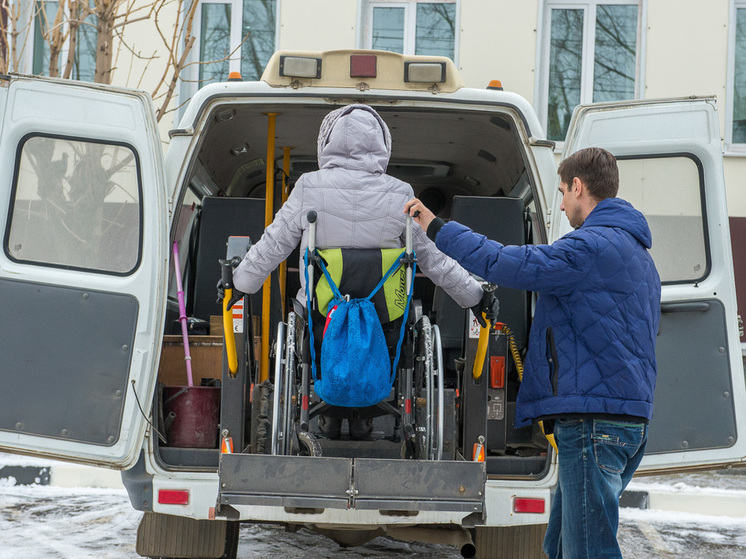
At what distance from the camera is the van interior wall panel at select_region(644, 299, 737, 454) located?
372cm

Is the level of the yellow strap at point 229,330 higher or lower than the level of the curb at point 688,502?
higher

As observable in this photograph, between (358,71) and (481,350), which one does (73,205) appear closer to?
(358,71)

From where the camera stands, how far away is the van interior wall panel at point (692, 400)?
12.2ft

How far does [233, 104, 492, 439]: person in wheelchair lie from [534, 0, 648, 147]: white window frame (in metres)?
5.89

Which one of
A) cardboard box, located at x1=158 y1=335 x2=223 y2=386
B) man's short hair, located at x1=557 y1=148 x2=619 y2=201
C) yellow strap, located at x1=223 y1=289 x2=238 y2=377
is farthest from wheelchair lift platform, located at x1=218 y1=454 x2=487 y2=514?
cardboard box, located at x1=158 y1=335 x2=223 y2=386

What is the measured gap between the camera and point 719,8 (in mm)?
9227

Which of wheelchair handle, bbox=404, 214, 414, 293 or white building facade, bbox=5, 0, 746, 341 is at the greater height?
white building facade, bbox=5, 0, 746, 341

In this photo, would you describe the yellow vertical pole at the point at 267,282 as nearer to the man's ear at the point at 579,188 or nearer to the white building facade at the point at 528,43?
the man's ear at the point at 579,188

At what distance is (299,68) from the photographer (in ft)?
13.2

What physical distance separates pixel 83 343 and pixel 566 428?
1.88m

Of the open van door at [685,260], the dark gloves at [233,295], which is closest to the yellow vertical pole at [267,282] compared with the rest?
the dark gloves at [233,295]

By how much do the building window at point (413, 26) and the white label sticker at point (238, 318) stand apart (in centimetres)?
621

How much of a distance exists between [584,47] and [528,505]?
701cm

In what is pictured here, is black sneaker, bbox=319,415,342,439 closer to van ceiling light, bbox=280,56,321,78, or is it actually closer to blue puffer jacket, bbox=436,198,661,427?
blue puffer jacket, bbox=436,198,661,427
